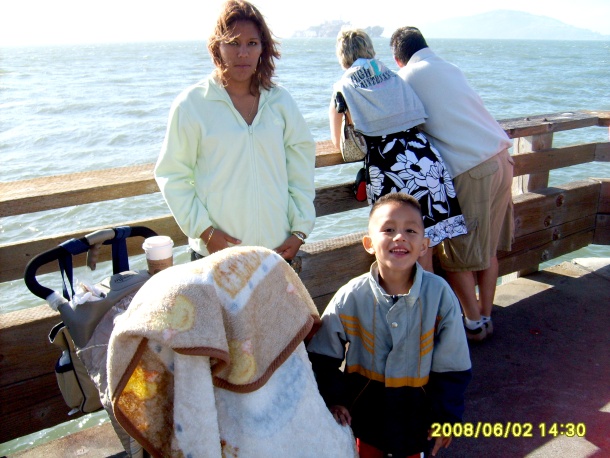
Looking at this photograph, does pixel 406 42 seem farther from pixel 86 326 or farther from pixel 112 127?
pixel 112 127

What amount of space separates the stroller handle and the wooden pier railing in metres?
0.58

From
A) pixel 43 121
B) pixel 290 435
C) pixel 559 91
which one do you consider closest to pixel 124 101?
pixel 43 121

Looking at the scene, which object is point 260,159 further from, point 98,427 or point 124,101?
point 124,101

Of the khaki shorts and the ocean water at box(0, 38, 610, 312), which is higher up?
the khaki shorts

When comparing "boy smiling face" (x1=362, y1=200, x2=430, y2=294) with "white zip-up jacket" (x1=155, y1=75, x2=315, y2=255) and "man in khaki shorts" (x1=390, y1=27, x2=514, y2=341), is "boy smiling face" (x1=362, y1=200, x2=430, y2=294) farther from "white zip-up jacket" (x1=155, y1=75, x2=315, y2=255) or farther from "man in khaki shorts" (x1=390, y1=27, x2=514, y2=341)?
"man in khaki shorts" (x1=390, y1=27, x2=514, y2=341)

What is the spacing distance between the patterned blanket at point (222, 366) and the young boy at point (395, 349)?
10.8 inches

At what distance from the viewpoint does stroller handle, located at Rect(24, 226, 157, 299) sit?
2.11 meters

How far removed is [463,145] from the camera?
3.50m

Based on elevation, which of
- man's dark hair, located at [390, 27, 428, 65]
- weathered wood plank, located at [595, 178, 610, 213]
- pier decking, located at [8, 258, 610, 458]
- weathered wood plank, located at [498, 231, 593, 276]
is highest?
man's dark hair, located at [390, 27, 428, 65]

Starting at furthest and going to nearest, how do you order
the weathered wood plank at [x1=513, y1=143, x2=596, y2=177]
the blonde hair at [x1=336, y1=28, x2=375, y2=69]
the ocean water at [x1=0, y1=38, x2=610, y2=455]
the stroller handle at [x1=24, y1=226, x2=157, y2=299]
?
the ocean water at [x1=0, y1=38, x2=610, y2=455], the weathered wood plank at [x1=513, y1=143, x2=596, y2=177], the blonde hair at [x1=336, y1=28, x2=375, y2=69], the stroller handle at [x1=24, y1=226, x2=157, y2=299]

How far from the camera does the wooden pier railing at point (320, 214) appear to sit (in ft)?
9.10

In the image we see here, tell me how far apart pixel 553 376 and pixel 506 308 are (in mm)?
904

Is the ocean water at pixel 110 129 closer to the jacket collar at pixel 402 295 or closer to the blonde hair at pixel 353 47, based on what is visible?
the blonde hair at pixel 353 47

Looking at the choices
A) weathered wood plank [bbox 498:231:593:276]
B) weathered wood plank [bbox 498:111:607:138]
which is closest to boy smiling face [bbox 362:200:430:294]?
weathered wood plank [bbox 498:111:607:138]
